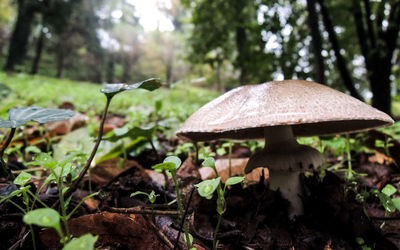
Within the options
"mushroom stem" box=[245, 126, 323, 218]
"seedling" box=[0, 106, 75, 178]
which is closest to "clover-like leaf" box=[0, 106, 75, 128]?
"seedling" box=[0, 106, 75, 178]

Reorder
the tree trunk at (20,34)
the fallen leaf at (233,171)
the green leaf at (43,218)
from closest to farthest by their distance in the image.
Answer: the green leaf at (43,218) → the fallen leaf at (233,171) → the tree trunk at (20,34)

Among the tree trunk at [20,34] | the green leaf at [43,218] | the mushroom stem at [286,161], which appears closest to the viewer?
the green leaf at [43,218]

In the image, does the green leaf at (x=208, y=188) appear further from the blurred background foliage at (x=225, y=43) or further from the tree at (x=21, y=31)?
the tree at (x=21, y=31)

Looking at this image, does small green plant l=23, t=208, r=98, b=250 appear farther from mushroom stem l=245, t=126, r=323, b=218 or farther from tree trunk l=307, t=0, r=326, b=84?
tree trunk l=307, t=0, r=326, b=84

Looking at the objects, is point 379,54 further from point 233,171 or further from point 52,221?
point 52,221

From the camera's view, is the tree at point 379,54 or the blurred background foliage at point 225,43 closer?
the blurred background foliage at point 225,43

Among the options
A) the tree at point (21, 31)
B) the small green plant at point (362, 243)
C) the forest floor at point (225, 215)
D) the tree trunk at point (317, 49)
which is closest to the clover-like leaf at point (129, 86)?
the forest floor at point (225, 215)

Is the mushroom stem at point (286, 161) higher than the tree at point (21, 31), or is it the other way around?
the tree at point (21, 31)

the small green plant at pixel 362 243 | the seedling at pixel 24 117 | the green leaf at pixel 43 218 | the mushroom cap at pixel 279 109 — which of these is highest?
the mushroom cap at pixel 279 109
